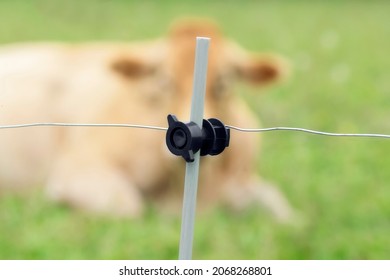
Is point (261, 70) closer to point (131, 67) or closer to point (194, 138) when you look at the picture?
point (131, 67)

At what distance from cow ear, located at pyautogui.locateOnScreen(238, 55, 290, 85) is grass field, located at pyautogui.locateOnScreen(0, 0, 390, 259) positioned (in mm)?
287

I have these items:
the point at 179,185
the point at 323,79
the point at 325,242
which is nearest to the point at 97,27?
the point at 323,79

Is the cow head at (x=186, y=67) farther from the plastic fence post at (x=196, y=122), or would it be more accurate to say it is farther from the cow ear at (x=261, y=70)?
the plastic fence post at (x=196, y=122)

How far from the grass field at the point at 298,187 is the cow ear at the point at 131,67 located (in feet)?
1.53

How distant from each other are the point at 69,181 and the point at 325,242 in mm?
766

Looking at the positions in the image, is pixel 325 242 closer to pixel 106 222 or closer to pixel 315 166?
pixel 106 222

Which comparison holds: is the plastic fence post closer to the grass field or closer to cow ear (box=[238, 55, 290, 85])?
the grass field

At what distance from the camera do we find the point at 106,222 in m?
2.42

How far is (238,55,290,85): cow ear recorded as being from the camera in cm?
294

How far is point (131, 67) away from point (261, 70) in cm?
41

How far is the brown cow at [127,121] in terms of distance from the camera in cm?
266

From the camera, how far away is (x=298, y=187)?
2.85m

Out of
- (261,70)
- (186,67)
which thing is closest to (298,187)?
(261,70)

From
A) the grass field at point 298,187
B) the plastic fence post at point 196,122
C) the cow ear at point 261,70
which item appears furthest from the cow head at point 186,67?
the plastic fence post at point 196,122
